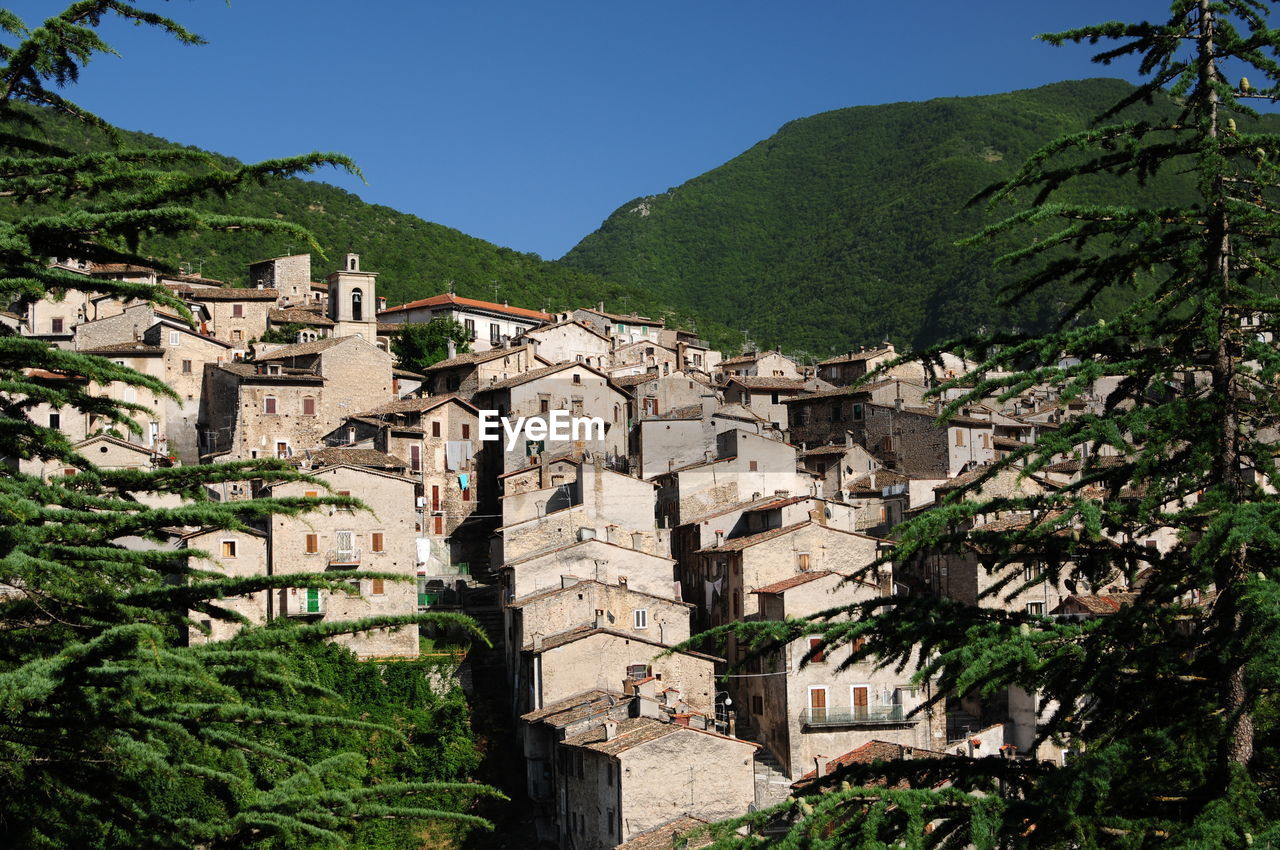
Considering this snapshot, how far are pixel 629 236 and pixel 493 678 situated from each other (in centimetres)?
12241

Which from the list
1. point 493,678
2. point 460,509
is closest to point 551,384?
point 460,509

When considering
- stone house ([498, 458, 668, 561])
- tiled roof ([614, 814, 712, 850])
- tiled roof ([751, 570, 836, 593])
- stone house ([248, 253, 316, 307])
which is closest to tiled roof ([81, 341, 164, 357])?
stone house ([498, 458, 668, 561])

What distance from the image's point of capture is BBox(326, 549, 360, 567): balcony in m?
46.0

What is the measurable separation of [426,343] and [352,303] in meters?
4.03

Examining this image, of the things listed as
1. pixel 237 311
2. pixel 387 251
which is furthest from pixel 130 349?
pixel 387 251

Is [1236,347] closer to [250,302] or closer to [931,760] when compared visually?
[931,760]

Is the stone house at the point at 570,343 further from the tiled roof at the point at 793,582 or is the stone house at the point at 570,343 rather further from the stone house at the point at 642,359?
the tiled roof at the point at 793,582

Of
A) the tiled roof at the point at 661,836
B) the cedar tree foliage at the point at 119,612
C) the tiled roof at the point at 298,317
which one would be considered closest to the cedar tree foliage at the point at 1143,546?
the cedar tree foliage at the point at 119,612

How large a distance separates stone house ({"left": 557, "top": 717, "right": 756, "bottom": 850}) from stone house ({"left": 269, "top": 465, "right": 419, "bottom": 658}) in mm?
11077

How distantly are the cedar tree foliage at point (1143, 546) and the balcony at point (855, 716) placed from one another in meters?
29.6

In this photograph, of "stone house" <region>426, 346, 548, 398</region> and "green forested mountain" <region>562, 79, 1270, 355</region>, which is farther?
"green forested mountain" <region>562, 79, 1270, 355</region>

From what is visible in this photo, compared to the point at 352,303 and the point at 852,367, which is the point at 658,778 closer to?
the point at 352,303

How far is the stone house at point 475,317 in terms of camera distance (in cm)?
7694

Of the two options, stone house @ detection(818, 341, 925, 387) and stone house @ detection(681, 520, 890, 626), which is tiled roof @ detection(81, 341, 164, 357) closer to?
stone house @ detection(681, 520, 890, 626)
